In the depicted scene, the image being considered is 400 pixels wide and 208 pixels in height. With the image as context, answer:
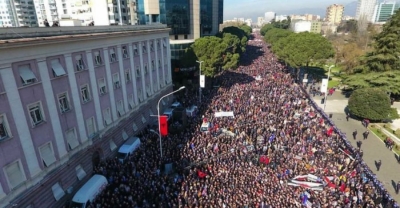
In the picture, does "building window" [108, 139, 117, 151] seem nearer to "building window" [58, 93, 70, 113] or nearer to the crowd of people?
the crowd of people

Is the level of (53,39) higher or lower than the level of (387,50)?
higher

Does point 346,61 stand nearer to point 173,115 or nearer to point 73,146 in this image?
point 173,115

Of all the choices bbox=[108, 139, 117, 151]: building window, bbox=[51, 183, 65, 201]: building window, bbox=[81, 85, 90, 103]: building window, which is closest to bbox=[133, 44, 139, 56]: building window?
bbox=[81, 85, 90, 103]: building window

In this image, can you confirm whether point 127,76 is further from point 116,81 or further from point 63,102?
point 63,102

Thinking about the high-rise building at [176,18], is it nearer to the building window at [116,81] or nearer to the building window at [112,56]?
the building window at [116,81]

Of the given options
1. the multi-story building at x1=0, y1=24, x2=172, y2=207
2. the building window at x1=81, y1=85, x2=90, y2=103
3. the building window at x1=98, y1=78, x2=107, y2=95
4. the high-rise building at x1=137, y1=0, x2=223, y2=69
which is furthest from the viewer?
the high-rise building at x1=137, y1=0, x2=223, y2=69

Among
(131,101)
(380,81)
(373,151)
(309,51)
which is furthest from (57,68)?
(309,51)

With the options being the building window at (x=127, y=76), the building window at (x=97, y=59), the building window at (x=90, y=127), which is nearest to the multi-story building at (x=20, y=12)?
the building window at (x=127, y=76)
